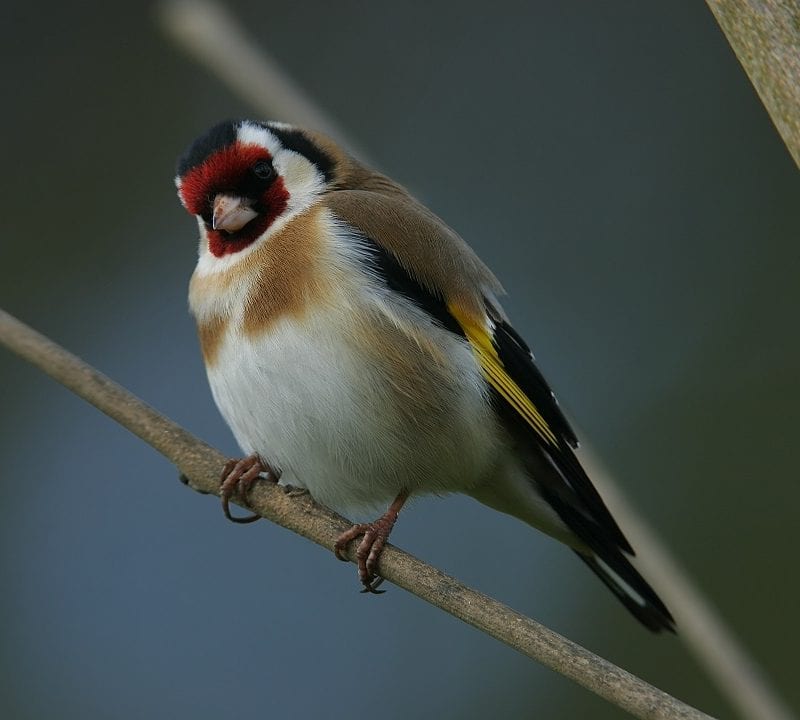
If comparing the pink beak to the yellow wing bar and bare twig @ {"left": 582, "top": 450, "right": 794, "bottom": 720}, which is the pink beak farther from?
bare twig @ {"left": 582, "top": 450, "right": 794, "bottom": 720}

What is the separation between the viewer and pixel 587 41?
7.46 meters

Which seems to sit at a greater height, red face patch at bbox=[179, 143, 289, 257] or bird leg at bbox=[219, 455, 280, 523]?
red face patch at bbox=[179, 143, 289, 257]

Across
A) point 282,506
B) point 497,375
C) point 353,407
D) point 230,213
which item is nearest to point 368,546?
point 282,506

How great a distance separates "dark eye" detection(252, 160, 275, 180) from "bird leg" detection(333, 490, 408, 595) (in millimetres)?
1013

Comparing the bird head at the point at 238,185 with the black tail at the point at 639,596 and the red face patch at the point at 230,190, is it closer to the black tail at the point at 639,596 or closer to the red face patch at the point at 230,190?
the red face patch at the point at 230,190

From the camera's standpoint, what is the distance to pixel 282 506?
9.14 ft

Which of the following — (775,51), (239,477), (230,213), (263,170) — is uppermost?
(775,51)

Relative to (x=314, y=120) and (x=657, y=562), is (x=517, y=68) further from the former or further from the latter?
(x=657, y=562)

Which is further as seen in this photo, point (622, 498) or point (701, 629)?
point (622, 498)

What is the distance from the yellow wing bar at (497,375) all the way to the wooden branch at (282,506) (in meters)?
0.58

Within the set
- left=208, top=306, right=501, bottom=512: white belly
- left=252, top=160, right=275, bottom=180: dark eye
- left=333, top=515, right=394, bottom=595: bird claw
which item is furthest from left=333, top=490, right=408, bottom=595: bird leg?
left=252, top=160, right=275, bottom=180: dark eye

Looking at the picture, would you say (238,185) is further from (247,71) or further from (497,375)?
(497,375)

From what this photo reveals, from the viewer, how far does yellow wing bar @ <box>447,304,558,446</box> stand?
3.13m

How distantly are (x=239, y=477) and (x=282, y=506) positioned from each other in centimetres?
29
